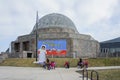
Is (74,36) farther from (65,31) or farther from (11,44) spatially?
(11,44)

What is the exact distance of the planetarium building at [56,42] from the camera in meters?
47.9

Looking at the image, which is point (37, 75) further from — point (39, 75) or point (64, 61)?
point (64, 61)

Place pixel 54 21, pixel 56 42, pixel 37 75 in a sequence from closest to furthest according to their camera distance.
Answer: pixel 37 75 → pixel 56 42 → pixel 54 21

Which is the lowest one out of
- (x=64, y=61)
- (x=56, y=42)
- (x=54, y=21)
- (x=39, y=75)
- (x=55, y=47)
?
(x=39, y=75)

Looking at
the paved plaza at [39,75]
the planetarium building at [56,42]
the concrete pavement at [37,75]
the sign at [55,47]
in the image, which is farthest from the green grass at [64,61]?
the concrete pavement at [37,75]

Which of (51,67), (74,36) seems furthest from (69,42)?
(51,67)

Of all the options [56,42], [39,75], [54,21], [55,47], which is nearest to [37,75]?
[39,75]

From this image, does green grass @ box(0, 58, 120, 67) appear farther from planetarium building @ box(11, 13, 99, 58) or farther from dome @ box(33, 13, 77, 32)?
dome @ box(33, 13, 77, 32)

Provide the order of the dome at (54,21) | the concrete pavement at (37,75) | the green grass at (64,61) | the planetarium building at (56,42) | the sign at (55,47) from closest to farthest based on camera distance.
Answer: the concrete pavement at (37,75) → the green grass at (64,61) → the sign at (55,47) → the planetarium building at (56,42) → the dome at (54,21)

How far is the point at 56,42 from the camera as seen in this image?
160ft

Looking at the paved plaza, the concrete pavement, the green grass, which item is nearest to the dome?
the green grass

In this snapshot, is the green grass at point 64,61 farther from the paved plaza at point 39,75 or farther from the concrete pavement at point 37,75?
the concrete pavement at point 37,75

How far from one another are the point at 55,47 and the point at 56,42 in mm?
1295

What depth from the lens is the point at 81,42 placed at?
51.5 meters
